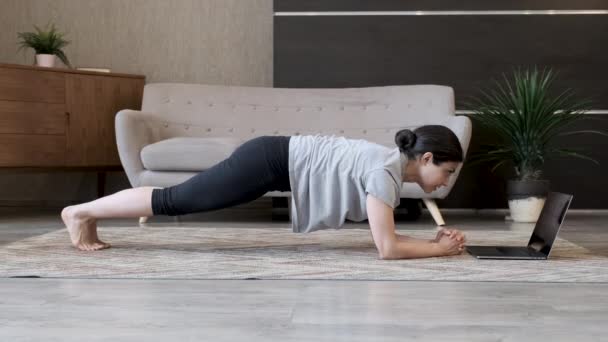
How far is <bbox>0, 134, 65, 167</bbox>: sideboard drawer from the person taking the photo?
4.07 meters

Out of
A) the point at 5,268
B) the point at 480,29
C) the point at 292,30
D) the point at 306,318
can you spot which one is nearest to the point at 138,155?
the point at 292,30

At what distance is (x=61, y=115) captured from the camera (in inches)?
171

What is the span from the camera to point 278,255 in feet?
8.30

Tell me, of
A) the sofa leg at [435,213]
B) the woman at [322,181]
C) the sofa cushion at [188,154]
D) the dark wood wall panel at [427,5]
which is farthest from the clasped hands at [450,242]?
the dark wood wall panel at [427,5]

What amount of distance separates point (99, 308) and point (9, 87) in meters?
2.75

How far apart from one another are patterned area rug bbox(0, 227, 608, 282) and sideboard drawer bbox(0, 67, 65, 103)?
1282mm

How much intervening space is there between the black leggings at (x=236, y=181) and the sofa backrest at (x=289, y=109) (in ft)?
6.07

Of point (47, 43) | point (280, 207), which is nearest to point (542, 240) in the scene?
point (280, 207)

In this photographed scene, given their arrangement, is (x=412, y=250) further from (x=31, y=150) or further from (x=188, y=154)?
(x=31, y=150)

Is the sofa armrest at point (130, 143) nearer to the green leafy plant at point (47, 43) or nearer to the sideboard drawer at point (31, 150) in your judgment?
the sideboard drawer at point (31, 150)

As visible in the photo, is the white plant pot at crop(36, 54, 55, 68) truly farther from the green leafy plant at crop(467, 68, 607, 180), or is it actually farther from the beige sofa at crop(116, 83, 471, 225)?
the green leafy plant at crop(467, 68, 607, 180)

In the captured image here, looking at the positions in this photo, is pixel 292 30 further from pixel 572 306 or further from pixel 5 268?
pixel 572 306

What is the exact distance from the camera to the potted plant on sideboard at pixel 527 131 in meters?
4.12

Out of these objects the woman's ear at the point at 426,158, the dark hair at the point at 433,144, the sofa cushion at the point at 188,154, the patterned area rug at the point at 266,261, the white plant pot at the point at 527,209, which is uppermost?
the dark hair at the point at 433,144
